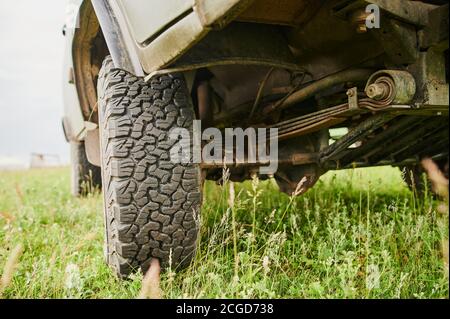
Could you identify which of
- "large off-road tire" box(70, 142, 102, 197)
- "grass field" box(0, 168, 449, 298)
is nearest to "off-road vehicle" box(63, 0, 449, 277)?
"grass field" box(0, 168, 449, 298)

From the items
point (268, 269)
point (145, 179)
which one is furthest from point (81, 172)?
point (268, 269)

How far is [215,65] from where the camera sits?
1767 mm

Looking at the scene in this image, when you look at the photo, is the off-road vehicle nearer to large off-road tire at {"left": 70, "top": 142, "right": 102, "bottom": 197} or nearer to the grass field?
the grass field

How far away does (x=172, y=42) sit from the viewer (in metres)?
1.37

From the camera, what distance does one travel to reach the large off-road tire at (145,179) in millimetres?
1592

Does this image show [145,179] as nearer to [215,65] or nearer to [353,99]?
[215,65]

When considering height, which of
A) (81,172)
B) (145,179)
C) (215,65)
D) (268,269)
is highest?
(215,65)

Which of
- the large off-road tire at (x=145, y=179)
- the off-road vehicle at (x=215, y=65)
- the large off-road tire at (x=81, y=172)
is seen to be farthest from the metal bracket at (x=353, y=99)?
the large off-road tire at (x=81, y=172)

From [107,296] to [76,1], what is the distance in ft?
4.46

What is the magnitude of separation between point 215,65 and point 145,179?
1.85 ft

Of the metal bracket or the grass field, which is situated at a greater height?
the metal bracket

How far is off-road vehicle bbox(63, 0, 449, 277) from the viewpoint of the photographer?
139 centimetres

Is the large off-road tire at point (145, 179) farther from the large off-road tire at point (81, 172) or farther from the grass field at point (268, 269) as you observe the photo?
the large off-road tire at point (81, 172)
